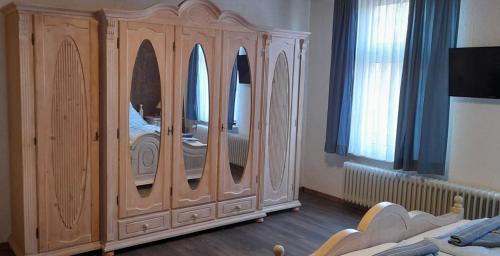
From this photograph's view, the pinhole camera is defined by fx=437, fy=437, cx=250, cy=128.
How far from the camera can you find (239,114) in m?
4.10

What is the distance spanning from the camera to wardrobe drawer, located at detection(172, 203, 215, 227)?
12.3 feet

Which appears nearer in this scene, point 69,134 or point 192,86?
point 69,134

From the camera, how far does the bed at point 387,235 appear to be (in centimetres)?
198

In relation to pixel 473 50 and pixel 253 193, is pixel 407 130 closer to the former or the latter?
pixel 473 50

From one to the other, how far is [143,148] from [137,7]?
4.23 ft

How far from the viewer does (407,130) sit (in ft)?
13.5

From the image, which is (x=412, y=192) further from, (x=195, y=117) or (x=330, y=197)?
(x=195, y=117)

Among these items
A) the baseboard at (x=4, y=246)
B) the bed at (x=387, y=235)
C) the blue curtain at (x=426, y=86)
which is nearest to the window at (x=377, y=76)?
the blue curtain at (x=426, y=86)

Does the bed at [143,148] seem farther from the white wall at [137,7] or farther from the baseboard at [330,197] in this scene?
the baseboard at [330,197]

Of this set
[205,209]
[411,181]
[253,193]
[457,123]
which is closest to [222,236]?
[205,209]

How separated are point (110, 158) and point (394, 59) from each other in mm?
2825

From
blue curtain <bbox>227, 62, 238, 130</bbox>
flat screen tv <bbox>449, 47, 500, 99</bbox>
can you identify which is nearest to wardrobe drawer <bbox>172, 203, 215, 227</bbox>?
blue curtain <bbox>227, 62, 238, 130</bbox>

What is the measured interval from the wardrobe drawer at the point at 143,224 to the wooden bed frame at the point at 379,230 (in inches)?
72.9

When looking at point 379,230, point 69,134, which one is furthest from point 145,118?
point 379,230
